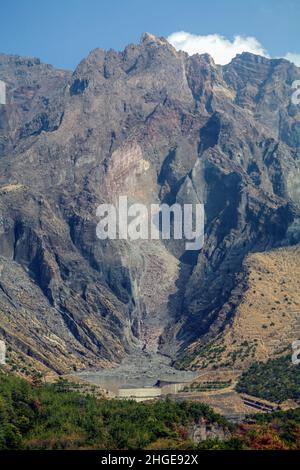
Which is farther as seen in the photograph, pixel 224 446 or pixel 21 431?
pixel 21 431

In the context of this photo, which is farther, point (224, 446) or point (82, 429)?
point (82, 429)
